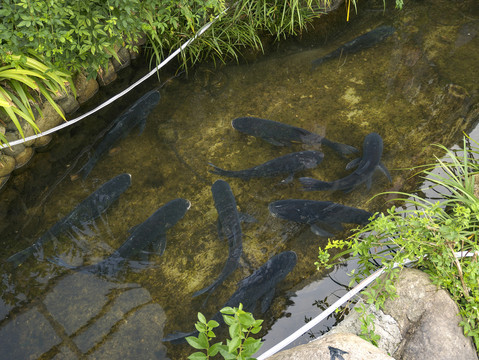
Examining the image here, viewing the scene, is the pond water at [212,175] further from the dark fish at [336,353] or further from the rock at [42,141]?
the dark fish at [336,353]

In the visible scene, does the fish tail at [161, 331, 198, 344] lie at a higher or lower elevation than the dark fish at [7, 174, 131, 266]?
lower

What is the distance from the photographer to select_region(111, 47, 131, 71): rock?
15.4 feet

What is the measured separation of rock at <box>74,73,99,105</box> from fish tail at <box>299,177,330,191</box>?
2.27 metres

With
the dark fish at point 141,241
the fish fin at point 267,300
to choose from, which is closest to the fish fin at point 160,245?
the dark fish at point 141,241

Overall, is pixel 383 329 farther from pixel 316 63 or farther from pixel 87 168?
pixel 316 63

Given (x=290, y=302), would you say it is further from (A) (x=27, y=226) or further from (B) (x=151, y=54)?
(B) (x=151, y=54)

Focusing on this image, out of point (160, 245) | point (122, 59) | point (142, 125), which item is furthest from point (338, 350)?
point (122, 59)

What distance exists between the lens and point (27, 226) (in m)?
3.63

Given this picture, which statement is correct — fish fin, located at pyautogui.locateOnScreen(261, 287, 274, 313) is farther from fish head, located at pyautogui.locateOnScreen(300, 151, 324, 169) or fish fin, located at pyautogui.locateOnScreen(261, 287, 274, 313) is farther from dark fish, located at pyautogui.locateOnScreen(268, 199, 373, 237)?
fish head, located at pyautogui.locateOnScreen(300, 151, 324, 169)

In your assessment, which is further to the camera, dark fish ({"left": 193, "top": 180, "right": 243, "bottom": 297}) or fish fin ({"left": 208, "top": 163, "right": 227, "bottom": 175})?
fish fin ({"left": 208, "top": 163, "right": 227, "bottom": 175})

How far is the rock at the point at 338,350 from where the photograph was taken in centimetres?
201

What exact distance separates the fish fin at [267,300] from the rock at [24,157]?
2516 mm

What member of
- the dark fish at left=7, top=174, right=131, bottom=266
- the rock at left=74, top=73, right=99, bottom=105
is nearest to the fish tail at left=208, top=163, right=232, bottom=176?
the dark fish at left=7, top=174, right=131, bottom=266

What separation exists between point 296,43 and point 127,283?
3.37 metres
